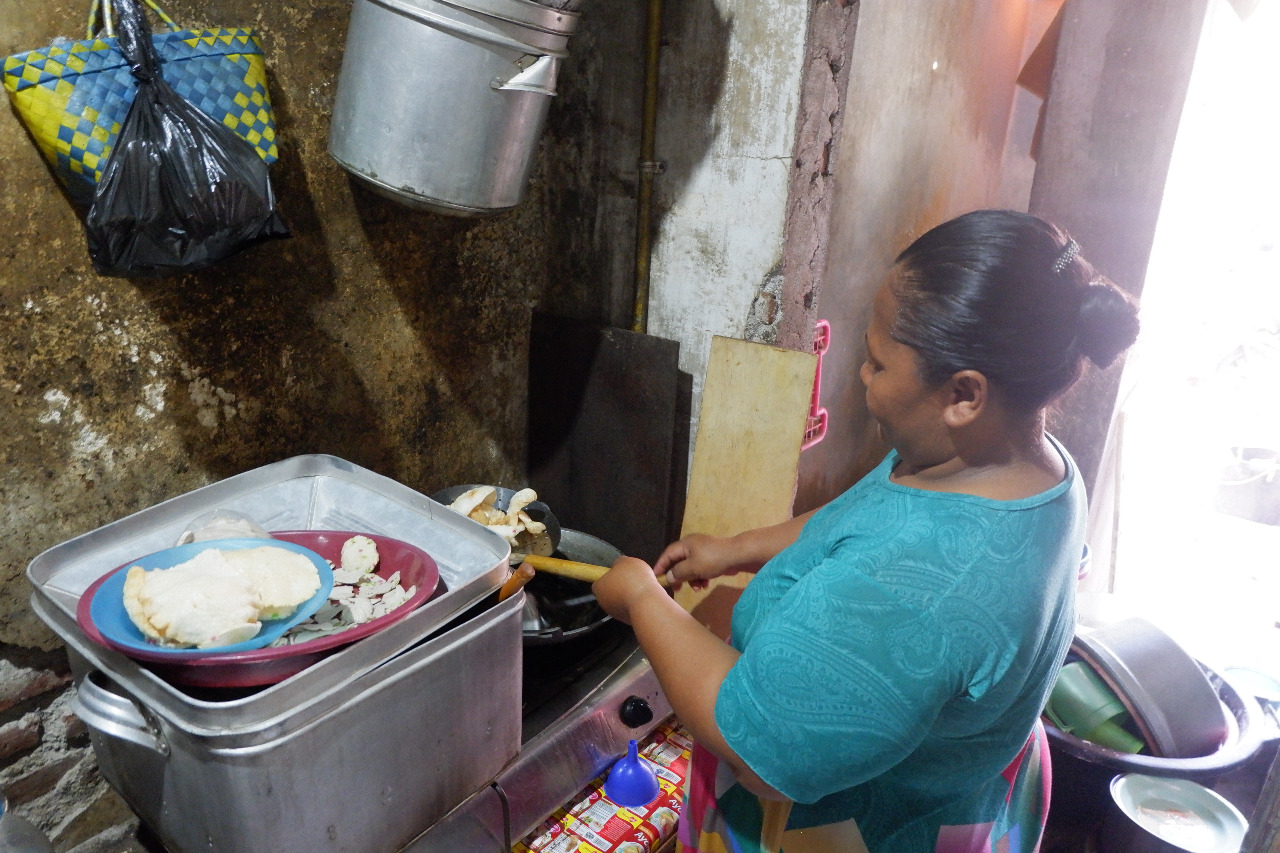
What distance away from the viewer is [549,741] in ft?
5.86

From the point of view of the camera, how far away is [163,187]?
5.00 ft

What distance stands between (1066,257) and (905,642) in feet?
2.00

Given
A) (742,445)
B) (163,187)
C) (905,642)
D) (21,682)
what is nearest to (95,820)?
(21,682)

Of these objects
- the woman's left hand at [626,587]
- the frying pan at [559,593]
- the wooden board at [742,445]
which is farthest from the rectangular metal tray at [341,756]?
the wooden board at [742,445]

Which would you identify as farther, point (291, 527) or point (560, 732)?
point (560, 732)

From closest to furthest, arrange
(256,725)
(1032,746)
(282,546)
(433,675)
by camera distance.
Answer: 1. (256,725)
2. (433,675)
3. (282,546)
4. (1032,746)

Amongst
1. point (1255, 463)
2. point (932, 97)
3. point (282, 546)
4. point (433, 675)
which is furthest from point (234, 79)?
point (1255, 463)

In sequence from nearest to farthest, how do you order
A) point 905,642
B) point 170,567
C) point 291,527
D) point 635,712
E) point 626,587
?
point 905,642 → point 170,567 → point 626,587 → point 291,527 → point 635,712

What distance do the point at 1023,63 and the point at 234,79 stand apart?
4.41 metres

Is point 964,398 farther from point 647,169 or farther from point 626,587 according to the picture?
point 647,169

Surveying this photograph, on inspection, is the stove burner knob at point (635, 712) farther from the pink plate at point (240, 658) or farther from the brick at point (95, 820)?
the brick at point (95, 820)

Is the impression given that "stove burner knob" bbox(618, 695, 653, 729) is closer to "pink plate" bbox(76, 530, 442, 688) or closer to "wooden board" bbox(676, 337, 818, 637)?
"wooden board" bbox(676, 337, 818, 637)

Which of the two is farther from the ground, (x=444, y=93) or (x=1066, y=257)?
(x=444, y=93)

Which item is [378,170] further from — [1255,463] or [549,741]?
[1255,463]
